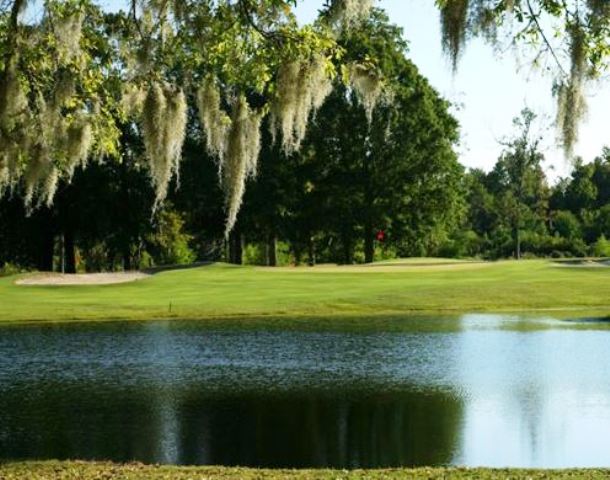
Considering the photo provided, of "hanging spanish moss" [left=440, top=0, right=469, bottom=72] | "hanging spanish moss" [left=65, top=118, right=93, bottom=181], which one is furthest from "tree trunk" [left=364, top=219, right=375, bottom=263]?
"hanging spanish moss" [left=440, top=0, right=469, bottom=72]

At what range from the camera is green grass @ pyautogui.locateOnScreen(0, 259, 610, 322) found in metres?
31.2

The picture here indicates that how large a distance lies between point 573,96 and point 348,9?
2765 mm

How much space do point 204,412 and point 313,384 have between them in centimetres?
313

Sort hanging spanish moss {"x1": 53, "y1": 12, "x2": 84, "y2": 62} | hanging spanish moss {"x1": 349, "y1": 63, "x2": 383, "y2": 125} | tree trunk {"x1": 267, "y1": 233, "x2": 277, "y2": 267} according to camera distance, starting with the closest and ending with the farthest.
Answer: hanging spanish moss {"x1": 349, "y1": 63, "x2": 383, "y2": 125}
hanging spanish moss {"x1": 53, "y1": 12, "x2": 84, "y2": 62}
tree trunk {"x1": 267, "y1": 233, "x2": 277, "y2": 267}

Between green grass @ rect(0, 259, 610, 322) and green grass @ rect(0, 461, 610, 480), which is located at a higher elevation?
green grass @ rect(0, 259, 610, 322)

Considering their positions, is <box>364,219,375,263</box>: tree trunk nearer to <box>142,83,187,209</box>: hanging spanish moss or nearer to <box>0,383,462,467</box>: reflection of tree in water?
<box>0,383,462,467</box>: reflection of tree in water

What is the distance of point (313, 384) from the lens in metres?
16.5

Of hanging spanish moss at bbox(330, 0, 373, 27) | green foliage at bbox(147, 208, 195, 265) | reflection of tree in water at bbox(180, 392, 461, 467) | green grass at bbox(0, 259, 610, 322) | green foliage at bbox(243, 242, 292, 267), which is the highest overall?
hanging spanish moss at bbox(330, 0, 373, 27)

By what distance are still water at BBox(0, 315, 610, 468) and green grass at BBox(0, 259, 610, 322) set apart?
625cm

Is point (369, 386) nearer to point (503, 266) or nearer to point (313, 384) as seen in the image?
point (313, 384)

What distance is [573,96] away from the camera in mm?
10109

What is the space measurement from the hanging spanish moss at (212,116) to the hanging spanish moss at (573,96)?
476cm

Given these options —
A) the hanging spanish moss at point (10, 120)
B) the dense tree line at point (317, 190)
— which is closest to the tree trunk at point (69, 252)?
the dense tree line at point (317, 190)

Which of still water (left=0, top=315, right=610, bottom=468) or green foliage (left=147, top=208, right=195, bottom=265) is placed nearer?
still water (left=0, top=315, right=610, bottom=468)
